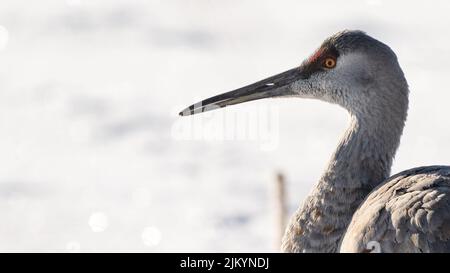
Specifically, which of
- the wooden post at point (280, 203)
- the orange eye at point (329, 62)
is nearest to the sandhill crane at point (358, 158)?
the orange eye at point (329, 62)

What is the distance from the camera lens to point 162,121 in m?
18.2

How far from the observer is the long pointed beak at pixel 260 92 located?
26.8ft

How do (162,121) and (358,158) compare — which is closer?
(358,158)

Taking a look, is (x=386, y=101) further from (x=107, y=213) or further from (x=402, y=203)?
(x=107, y=213)

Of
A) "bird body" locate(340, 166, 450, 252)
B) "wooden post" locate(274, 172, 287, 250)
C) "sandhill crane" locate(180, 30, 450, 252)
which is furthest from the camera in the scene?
"wooden post" locate(274, 172, 287, 250)

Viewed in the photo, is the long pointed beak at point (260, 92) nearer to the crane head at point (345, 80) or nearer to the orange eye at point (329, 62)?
the crane head at point (345, 80)

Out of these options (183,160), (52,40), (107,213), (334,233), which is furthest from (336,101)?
(52,40)

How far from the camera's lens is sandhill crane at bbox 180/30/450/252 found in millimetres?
6750

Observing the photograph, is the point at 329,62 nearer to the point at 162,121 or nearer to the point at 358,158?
the point at 358,158

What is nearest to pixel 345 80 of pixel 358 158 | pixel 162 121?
pixel 358 158

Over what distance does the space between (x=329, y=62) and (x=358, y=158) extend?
2.42 ft

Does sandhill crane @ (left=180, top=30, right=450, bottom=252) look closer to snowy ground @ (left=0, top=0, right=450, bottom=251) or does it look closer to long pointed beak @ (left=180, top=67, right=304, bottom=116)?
long pointed beak @ (left=180, top=67, right=304, bottom=116)

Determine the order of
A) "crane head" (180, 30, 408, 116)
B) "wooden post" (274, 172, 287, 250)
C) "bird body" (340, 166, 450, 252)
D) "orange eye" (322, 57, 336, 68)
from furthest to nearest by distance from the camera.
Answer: "wooden post" (274, 172, 287, 250), "orange eye" (322, 57, 336, 68), "crane head" (180, 30, 408, 116), "bird body" (340, 166, 450, 252)

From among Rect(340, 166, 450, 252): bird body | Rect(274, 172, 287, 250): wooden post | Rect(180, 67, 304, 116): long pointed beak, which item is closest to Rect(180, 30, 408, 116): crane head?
Rect(180, 67, 304, 116): long pointed beak
